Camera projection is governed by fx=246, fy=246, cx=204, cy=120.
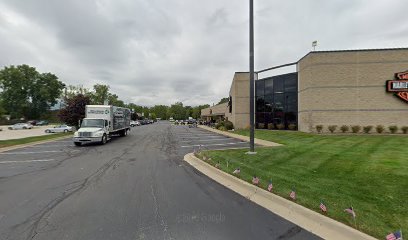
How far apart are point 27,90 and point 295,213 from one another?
101 m

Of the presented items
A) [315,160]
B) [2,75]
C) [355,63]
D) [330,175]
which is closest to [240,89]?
[355,63]

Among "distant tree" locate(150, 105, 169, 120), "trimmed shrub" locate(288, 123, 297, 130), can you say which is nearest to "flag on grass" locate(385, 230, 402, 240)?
"trimmed shrub" locate(288, 123, 297, 130)

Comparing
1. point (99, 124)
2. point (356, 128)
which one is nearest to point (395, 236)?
point (99, 124)

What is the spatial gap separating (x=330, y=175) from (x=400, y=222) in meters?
3.22

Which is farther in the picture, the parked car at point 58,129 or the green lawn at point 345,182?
the parked car at point 58,129

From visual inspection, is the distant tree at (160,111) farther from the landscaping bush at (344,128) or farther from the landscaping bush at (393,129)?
the landscaping bush at (393,129)

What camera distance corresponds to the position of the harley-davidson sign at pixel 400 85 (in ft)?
69.0

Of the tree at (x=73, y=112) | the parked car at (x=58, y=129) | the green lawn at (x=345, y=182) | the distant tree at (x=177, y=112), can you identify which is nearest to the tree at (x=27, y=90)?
the parked car at (x=58, y=129)

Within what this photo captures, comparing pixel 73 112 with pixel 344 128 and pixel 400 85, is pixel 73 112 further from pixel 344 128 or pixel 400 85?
pixel 400 85

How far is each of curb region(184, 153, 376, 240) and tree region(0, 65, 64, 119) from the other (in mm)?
96253

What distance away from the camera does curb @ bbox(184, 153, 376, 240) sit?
159 inches

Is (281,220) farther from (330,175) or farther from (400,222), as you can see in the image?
(330,175)

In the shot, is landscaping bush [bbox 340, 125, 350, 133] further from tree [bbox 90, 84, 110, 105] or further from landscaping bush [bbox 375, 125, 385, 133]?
tree [bbox 90, 84, 110, 105]

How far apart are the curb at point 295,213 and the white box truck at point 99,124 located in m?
13.5
